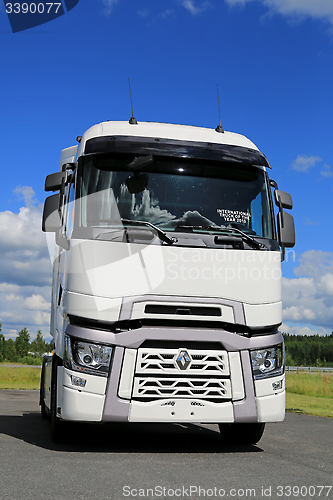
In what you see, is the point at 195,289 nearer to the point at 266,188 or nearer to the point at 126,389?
the point at 126,389

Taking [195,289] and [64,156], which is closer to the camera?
[195,289]

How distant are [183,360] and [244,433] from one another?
6.71 ft

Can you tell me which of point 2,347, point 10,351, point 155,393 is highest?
point 2,347

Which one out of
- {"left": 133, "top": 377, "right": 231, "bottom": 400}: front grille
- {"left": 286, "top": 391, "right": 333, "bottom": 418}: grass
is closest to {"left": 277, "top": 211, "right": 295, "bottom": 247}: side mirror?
{"left": 133, "top": 377, "right": 231, "bottom": 400}: front grille

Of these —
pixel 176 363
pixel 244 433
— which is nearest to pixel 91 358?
pixel 176 363

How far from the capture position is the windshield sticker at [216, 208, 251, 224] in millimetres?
7066

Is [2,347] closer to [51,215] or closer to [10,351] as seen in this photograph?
[10,351]

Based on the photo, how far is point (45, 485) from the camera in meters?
4.85

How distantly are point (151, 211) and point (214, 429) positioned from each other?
15.8ft

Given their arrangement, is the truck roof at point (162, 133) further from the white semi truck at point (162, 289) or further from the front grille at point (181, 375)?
the front grille at point (181, 375)

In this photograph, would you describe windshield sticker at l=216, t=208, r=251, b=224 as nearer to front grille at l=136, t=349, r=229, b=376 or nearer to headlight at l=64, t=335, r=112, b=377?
front grille at l=136, t=349, r=229, b=376

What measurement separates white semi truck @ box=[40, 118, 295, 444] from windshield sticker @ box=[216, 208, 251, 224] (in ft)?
0.04

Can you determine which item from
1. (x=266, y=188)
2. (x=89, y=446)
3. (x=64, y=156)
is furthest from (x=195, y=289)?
(x=64, y=156)

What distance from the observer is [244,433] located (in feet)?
25.3
